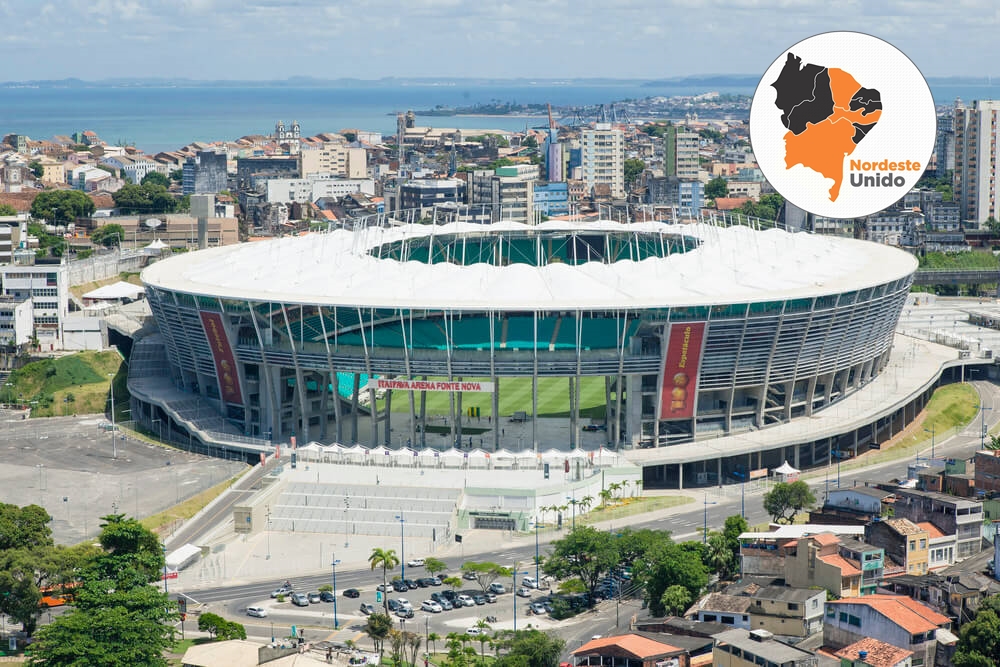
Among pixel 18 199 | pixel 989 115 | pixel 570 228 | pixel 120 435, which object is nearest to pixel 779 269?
pixel 570 228

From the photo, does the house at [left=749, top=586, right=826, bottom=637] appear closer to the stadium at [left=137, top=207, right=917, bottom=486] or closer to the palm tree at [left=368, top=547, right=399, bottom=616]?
the palm tree at [left=368, top=547, right=399, bottom=616]

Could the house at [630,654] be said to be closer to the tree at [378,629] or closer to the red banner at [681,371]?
the tree at [378,629]

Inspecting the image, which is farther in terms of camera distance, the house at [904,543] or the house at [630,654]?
the house at [904,543]

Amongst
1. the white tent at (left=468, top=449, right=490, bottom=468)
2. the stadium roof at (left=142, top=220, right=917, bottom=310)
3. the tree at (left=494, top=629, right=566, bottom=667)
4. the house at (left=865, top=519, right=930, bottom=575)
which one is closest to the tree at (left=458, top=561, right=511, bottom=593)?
the tree at (left=494, top=629, right=566, bottom=667)

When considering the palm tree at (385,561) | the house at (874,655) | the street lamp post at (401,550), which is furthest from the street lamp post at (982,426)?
the palm tree at (385,561)

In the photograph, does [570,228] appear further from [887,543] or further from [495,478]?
[887,543]

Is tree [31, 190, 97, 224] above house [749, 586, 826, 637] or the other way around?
above
